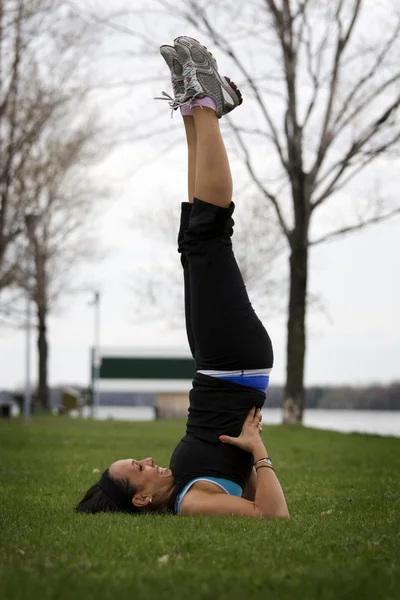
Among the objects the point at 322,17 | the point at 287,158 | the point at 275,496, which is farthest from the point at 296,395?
the point at 275,496

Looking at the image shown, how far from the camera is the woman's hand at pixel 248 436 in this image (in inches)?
213

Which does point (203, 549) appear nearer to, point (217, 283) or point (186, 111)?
point (217, 283)

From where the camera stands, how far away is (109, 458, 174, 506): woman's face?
5523 millimetres

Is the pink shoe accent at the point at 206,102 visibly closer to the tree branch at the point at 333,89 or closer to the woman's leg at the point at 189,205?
the woman's leg at the point at 189,205

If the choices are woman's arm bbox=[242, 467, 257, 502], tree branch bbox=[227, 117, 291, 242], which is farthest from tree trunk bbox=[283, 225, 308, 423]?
woman's arm bbox=[242, 467, 257, 502]

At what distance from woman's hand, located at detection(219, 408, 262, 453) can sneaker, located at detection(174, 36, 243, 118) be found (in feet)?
6.21

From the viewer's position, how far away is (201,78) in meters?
5.66

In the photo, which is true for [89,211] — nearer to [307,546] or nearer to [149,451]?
[149,451]

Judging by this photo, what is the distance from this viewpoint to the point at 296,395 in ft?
64.4

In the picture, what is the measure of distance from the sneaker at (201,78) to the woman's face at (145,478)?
7.30ft

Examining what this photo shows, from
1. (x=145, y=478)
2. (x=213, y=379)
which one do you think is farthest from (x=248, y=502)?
(x=213, y=379)

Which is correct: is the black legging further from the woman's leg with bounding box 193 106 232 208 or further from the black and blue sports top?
the black and blue sports top

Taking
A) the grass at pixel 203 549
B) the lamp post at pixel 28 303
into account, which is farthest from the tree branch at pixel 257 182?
the grass at pixel 203 549

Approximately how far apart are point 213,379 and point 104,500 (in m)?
1.03
